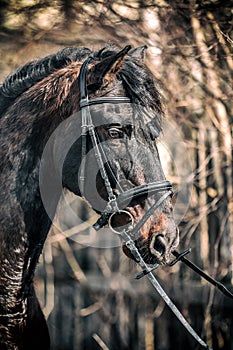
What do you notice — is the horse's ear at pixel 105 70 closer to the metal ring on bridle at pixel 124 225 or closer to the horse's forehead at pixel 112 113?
the horse's forehead at pixel 112 113

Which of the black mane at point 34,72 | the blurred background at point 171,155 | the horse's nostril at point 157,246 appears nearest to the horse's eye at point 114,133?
the horse's nostril at point 157,246

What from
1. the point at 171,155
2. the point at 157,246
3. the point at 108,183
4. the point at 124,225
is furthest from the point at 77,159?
the point at 171,155

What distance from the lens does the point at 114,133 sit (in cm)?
291

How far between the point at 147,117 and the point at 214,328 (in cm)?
411

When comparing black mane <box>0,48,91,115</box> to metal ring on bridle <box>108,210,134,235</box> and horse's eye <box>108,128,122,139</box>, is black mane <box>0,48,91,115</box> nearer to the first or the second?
horse's eye <box>108,128,122,139</box>

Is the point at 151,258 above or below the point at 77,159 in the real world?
below

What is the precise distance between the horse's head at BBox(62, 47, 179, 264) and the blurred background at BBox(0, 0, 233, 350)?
123 inches

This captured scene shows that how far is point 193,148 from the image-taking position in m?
6.74

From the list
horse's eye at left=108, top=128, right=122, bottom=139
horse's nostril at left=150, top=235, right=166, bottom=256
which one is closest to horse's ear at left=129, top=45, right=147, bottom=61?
horse's eye at left=108, top=128, right=122, bottom=139

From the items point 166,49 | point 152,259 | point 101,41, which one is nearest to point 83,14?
point 101,41

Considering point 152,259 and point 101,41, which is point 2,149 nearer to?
point 152,259

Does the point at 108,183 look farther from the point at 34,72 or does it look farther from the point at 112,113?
the point at 34,72

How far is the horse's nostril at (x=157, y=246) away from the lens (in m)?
2.82

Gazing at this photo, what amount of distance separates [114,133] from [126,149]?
10 cm
